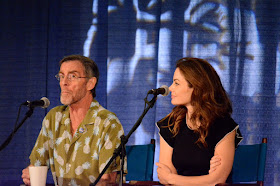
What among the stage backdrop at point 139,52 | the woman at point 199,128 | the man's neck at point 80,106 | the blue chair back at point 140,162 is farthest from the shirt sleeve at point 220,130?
the stage backdrop at point 139,52

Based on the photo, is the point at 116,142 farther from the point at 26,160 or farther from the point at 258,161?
the point at 26,160

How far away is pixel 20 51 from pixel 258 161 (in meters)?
2.48

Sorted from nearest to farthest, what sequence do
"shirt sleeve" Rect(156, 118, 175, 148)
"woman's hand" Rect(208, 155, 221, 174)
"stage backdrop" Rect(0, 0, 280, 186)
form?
"woman's hand" Rect(208, 155, 221, 174), "shirt sleeve" Rect(156, 118, 175, 148), "stage backdrop" Rect(0, 0, 280, 186)

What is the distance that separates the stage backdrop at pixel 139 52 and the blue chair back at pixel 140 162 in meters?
0.90

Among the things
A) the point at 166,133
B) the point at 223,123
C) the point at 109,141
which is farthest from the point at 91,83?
the point at 223,123

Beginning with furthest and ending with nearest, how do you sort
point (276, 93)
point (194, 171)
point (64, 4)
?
point (64, 4) → point (276, 93) → point (194, 171)

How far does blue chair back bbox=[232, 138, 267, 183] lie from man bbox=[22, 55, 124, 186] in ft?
2.46

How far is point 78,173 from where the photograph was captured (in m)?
2.54

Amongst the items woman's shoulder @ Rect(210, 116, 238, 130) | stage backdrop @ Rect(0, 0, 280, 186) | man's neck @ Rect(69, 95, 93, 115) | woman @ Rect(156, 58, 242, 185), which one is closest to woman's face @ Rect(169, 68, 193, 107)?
woman @ Rect(156, 58, 242, 185)

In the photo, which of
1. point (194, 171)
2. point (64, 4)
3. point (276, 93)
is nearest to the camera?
point (194, 171)

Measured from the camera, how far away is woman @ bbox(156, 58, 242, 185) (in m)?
2.48

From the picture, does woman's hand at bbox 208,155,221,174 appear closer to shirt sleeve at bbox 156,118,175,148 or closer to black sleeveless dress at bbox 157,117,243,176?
black sleeveless dress at bbox 157,117,243,176

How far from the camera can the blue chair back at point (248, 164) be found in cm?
270

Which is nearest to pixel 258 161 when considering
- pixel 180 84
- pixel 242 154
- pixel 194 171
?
pixel 242 154
